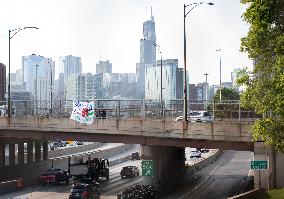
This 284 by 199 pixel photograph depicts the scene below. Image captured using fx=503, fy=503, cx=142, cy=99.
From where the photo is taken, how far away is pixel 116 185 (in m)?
60.5

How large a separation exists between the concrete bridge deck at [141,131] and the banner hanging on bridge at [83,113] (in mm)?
503

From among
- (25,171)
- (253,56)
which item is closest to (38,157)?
(25,171)

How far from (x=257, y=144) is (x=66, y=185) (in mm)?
29128

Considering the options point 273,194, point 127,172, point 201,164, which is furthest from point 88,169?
point 201,164

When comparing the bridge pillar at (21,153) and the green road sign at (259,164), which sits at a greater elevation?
the green road sign at (259,164)

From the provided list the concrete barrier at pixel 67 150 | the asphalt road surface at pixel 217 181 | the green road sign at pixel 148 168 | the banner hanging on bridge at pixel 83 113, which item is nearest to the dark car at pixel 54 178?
the asphalt road surface at pixel 217 181

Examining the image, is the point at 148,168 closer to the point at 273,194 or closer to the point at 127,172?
the point at 273,194

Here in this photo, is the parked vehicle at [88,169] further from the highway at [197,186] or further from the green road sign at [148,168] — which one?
the green road sign at [148,168]

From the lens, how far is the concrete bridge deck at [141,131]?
40.4m

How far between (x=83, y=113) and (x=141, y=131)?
6736 mm

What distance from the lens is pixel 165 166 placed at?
58.4m

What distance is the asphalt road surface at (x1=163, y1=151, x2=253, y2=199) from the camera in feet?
171

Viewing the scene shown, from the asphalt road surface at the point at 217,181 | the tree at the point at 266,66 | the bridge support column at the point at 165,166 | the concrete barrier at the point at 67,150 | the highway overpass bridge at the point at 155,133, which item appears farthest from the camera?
the concrete barrier at the point at 67,150

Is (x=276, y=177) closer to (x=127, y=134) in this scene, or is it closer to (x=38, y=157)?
(x=127, y=134)
